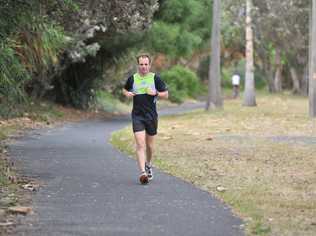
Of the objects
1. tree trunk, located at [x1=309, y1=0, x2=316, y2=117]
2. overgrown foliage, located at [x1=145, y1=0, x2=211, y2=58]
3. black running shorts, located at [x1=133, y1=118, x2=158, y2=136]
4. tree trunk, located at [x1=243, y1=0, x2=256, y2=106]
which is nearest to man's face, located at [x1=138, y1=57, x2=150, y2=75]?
black running shorts, located at [x1=133, y1=118, x2=158, y2=136]

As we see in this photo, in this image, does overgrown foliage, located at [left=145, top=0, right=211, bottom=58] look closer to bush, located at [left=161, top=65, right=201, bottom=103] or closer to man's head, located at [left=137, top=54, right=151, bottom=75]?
bush, located at [left=161, top=65, right=201, bottom=103]

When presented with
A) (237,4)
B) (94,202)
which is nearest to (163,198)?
(94,202)

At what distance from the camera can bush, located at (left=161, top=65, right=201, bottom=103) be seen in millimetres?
52906

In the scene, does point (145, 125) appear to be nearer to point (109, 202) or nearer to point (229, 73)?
point (109, 202)

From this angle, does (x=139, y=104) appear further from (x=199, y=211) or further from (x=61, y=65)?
(x=61, y=65)

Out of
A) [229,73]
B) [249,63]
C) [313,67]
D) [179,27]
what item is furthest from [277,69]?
[313,67]

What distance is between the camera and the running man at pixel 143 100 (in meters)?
11.8

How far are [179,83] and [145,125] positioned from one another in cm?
4524

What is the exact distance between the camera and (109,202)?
1012 cm

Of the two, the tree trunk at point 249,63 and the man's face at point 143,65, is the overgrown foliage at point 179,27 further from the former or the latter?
the man's face at point 143,65

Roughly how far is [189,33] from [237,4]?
17.8 m

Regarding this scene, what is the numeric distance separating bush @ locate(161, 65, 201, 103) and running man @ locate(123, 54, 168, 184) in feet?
131

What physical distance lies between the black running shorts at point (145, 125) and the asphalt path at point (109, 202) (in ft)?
2.57

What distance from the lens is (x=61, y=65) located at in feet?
100
